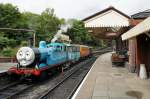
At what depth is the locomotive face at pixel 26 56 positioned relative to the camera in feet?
56.9

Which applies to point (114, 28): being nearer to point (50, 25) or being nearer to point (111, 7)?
→ point (111, 7)

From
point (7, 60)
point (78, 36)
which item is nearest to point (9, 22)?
point (78, 36)

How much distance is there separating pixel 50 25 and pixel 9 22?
11.9 metres

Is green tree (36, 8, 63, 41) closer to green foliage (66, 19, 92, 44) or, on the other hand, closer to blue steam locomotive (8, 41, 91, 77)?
green foliage (66, 19, 92, 44)

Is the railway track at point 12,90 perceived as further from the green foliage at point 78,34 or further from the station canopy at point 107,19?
the green foliage at point 78,34

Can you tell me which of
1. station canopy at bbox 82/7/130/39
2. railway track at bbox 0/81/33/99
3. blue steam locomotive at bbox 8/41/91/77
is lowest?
railway track at bbox 0/81/33/99

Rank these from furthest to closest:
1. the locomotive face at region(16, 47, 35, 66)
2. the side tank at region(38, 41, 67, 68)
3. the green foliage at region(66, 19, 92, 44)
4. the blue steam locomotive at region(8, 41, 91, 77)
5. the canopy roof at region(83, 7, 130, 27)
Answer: the green foliage at region(66, 19, 92, 44) → the canopy roof at region(83, 7, 130, 27) → the side tank at region(38, 41, 67, 68) → the locomotive face at region(16, 47, 35, 66) → the blue steam locomotive at region(8, 41, 91, 77)

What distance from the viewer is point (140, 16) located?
22.4m

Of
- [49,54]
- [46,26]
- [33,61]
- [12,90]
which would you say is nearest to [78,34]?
[46,26]

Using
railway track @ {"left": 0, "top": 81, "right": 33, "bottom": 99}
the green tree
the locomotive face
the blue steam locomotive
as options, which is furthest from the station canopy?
the green tree

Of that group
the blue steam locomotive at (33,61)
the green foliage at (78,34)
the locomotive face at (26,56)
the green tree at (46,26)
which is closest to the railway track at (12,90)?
the blue steam locomotive at (33,61)

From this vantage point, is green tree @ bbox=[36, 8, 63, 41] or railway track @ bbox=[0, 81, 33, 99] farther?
green tree @ bbox=[36, 8, 63, 41]

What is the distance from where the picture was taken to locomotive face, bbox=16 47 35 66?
17.3 m

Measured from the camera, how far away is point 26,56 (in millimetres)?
17469
